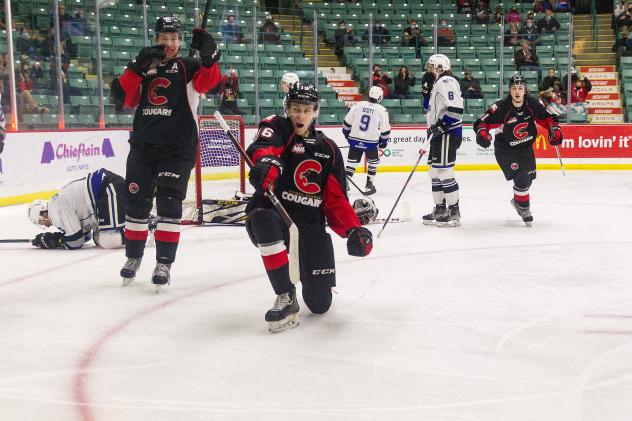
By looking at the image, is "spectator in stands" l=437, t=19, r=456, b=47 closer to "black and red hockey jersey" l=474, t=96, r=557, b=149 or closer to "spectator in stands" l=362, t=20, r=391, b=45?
"spectator in stands" l=362, t=20, r=391, b=45

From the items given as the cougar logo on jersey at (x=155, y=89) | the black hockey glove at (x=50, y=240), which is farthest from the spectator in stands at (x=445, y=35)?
the cougar logo on jersey at (x=155, y=89)

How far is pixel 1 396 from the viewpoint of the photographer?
2406mm

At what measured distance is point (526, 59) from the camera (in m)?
13.1

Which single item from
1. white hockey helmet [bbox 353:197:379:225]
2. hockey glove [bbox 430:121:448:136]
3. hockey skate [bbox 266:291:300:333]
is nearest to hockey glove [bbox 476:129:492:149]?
hockey glove [bbox 430:121:448:136]

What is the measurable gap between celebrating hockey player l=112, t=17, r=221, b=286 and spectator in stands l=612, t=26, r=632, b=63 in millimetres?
11801

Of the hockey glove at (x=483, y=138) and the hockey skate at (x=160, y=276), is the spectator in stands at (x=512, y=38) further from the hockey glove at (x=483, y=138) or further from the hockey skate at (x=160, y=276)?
the hockey skate at (x=160, y=276)

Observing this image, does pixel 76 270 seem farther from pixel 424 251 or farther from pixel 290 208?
pixel 424 251

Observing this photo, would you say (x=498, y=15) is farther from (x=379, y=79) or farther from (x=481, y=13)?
(x=379, y=79)

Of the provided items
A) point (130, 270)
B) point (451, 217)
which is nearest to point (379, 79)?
point (451, 217)

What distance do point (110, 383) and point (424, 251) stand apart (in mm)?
2936

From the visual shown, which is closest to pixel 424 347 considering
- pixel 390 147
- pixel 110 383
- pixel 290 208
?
pixel 290 208

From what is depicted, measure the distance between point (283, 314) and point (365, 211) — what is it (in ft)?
10.9

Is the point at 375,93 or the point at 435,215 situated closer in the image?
the point at 435,215

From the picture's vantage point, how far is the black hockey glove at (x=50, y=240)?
520cm
